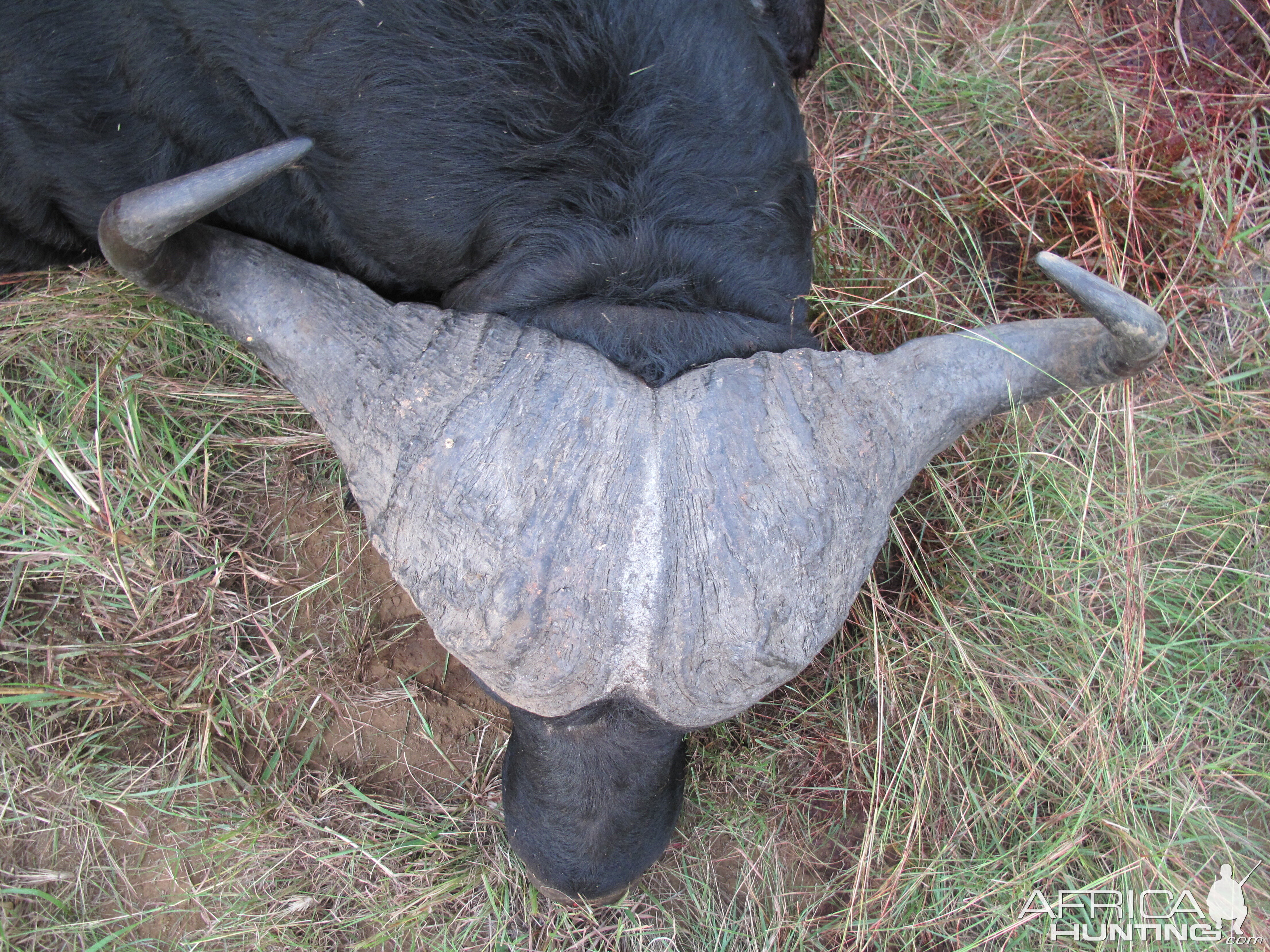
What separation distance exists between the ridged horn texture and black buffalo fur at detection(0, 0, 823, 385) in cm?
21

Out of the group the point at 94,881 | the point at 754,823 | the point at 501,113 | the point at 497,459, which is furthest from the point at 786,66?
the point at 94,881

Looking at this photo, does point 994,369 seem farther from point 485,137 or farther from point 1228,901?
point 1228,901

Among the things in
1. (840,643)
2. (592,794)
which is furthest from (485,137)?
(840,643)

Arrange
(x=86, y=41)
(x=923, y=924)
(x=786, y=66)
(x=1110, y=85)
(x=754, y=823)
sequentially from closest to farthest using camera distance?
(x=86, y=41), (x=786, y=66), (x=923, y=924), (x=754, y=823), (x=1110, y=85)

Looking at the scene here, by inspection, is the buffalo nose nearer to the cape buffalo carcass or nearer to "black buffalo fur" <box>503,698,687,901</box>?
"black buffalo fur" <box>503,698,687,901</box>

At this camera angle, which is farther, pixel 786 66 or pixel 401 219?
pixel 786 66

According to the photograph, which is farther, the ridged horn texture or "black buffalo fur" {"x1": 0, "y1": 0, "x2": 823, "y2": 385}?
"black buffalo fur" {"x1": 0, "y1": 0, "x2": 823, "y2": 385}

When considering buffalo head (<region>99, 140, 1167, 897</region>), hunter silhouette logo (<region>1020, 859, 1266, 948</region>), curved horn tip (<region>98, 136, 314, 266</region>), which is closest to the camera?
curved horn tip (<region>98, 136, 314, 266</region>)

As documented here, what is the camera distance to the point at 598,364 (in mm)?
2094

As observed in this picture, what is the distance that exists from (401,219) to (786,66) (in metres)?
1.29

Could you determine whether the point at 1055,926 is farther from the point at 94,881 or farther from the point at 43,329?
the point at 43,329

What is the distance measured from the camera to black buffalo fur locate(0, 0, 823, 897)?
2078mm

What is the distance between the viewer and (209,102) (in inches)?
90.2

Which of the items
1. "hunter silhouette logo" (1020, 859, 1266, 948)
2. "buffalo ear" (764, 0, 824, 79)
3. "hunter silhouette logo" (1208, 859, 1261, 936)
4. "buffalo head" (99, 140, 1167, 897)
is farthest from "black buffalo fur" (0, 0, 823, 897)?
"hunter silhouette logo" (1208, 859, 1261, 936)
